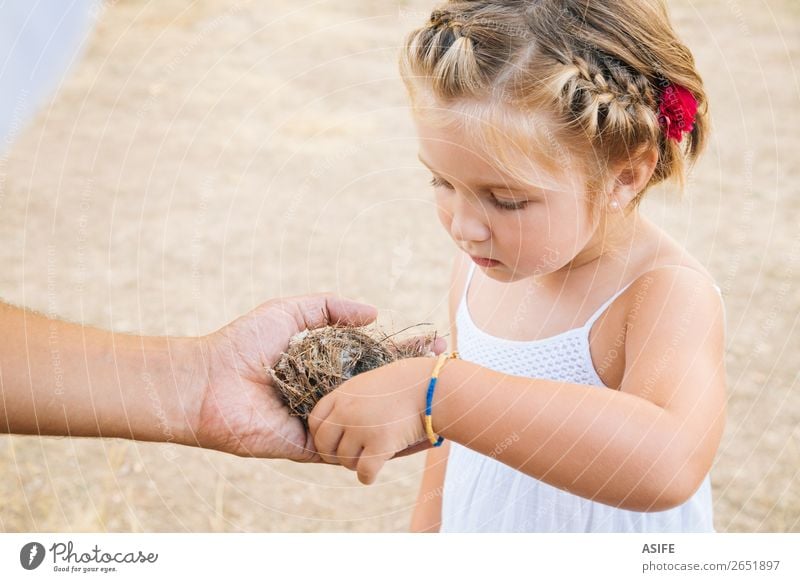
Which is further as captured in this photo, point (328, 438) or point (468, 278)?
point (468, 278)

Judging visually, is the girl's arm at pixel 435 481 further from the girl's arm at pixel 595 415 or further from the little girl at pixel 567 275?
the girl's arm at pixel 595 415

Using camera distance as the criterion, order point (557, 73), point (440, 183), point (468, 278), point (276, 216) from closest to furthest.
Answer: point (557, 73), point (440, 183), point (468, 278), point (276, 216)

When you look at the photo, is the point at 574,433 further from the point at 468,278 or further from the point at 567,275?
the point at 468,278

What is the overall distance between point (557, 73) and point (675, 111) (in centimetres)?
22

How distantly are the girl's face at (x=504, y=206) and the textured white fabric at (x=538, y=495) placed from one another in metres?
0.15

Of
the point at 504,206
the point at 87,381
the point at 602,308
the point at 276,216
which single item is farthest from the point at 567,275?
the point at 276,216

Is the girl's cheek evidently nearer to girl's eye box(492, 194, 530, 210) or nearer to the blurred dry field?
girl's eye box(492, 194, 530, 210)

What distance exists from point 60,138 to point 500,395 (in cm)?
331

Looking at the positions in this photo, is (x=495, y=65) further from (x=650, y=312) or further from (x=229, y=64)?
(x=229, y=64)

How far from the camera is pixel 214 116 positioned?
13.7 ft

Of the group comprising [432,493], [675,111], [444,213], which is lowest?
[432,493]

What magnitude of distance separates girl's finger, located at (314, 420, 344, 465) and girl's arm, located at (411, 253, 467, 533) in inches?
18.4

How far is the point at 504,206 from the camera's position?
1262mm

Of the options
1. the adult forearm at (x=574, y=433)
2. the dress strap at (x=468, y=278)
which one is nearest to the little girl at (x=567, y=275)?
the adult forearm at (x=574, y=433)
